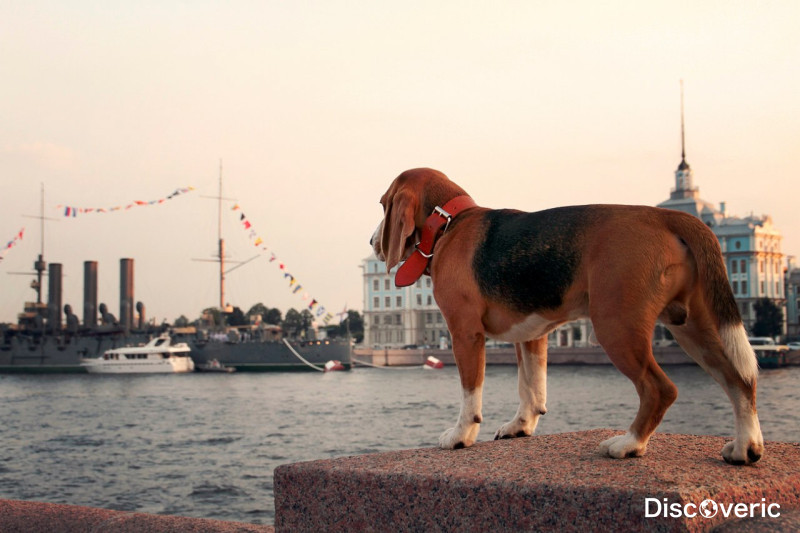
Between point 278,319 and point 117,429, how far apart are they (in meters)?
95.3

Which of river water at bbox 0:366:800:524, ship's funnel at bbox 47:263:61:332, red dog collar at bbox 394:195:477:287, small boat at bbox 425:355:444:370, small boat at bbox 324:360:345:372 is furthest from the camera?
ship's funnel at bbox 47:263:61:332

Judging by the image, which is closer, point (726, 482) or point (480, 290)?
point (726, 482)

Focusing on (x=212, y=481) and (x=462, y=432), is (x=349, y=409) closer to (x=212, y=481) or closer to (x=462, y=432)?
(x=212, y=481)

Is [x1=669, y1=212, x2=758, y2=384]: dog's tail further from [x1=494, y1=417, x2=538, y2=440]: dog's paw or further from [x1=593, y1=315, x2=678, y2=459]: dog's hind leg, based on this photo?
[x1=494, y1=417, x2=538, y2=440]: dog's paw

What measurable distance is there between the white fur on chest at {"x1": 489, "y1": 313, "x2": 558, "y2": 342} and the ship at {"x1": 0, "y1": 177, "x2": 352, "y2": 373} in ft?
252

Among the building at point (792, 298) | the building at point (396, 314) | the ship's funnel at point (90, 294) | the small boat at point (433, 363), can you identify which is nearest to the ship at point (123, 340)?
the ship's funnel at point (90, 294)

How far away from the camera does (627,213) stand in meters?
3.48

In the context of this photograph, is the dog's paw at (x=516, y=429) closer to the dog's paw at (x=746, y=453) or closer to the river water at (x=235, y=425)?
the dog's paw at (x=746, y=453)

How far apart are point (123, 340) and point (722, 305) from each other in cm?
8595

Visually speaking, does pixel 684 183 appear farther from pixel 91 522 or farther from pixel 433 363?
pixel 91 522

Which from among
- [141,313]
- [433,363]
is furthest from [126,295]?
[433,363]

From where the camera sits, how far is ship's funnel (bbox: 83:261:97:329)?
8881 centimetres

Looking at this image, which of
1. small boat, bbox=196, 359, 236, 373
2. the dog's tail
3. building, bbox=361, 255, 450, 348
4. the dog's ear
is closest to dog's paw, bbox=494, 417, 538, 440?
the dog's ear

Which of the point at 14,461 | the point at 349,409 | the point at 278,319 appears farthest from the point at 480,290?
the point at 278,319
